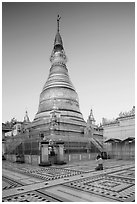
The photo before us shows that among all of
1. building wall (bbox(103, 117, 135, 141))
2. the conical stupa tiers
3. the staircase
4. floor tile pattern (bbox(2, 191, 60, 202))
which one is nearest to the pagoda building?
the conical stupa tiers

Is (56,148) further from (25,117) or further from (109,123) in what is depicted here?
(25,117)

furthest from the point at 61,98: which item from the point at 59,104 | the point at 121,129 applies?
the point at 121,129

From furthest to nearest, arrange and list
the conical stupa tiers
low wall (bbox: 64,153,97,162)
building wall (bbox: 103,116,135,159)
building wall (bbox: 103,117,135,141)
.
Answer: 1. the conical stupa tiers
2. building wall (bbox: 103,117,135,141)
3. building wall (bbox: 103,116,135,159)
4. low wall (bbox: 64,153,97,162)

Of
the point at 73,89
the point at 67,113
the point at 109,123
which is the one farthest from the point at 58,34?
the point at 109,123

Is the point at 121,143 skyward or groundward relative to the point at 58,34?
groundward

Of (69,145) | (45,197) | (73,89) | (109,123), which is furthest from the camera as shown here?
(73,89)

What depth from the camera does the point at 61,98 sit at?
1045 inches

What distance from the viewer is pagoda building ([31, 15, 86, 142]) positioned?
2218 cm

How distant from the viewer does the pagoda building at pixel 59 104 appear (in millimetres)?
22178

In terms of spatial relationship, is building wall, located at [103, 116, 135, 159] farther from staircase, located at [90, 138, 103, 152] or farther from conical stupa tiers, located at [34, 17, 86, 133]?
conical stupa tiers, located at [34, 17, 86, 133]

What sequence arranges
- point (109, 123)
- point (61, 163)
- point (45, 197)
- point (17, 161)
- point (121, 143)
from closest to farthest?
point (45, 197) < point (61, 163) < point (17, 161) < point (121, 143) < point (109, 123)

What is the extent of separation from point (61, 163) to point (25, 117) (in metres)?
27.4

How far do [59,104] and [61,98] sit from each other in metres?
1.01

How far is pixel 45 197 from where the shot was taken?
5168mm
